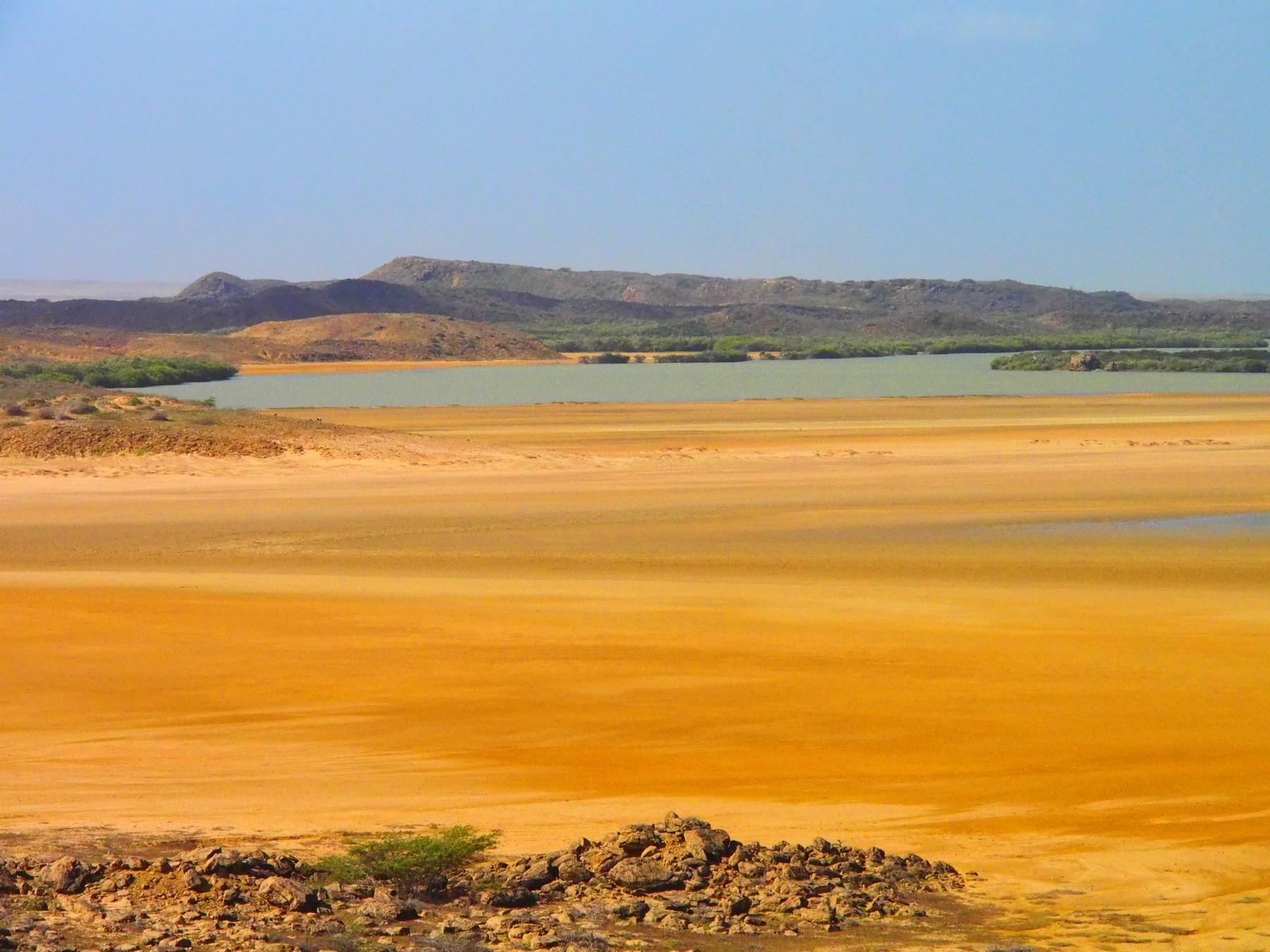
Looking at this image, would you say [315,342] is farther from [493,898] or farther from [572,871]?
[493,898]

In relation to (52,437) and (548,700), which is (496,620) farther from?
(52,437)

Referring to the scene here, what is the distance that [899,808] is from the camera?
7582mm

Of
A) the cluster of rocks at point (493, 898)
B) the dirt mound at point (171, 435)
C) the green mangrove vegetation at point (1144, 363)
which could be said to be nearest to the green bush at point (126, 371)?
the dirt mound at point (171, 435)

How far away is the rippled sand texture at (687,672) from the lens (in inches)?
287

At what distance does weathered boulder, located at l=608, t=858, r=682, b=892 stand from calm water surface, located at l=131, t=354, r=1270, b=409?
130ft

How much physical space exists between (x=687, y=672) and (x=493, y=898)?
4928 millimetres

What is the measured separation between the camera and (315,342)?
84.5 m

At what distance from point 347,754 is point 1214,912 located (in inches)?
190

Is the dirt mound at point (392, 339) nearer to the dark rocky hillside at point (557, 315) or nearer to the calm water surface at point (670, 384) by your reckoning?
the calm water surface at point (670, 384)

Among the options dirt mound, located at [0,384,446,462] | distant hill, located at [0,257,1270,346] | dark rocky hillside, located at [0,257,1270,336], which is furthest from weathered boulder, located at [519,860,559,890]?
dark rocky hillside, located at [0,257,1270,336]

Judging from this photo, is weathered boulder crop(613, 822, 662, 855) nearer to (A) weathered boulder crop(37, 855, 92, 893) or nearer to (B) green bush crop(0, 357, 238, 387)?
(A) weathered boulder crop(37, 855, 92, 893)

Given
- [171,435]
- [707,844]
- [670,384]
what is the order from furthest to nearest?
[670,384], [171,435], [707,844]

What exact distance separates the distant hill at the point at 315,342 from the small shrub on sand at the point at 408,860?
69.2 m

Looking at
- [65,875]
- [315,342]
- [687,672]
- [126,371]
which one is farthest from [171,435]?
[315,342]
